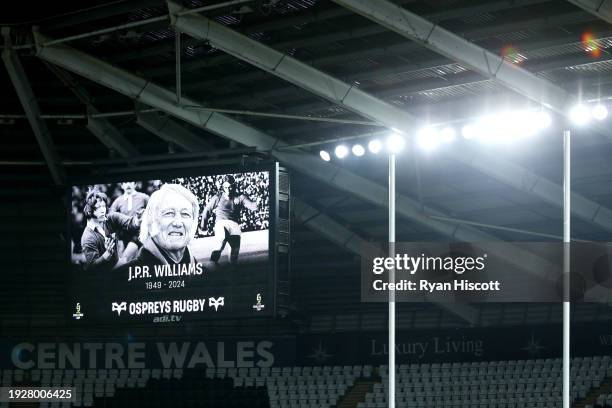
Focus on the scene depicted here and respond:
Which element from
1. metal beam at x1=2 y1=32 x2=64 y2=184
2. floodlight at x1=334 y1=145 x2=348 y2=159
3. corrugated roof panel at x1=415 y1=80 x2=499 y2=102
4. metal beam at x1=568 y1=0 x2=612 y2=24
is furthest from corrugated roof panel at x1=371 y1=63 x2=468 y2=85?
metal beam at x1=2 y1=32 x2=64 y2=184

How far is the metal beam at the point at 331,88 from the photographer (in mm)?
17016

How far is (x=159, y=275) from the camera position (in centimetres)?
1909

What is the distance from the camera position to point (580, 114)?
54.6 feet

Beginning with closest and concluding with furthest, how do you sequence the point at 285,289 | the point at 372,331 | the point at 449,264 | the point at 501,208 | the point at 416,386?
the point at 449,264
the point at 285,289
the point at 501,208
the point at 416,386
the point at 372,331

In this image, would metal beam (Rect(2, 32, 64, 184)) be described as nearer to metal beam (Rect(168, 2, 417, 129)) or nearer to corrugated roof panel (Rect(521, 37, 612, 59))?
metal beam (Rect(168, 2, 417, 129))

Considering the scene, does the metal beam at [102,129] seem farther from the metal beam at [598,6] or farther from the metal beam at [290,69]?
the metal beam at [598,6]

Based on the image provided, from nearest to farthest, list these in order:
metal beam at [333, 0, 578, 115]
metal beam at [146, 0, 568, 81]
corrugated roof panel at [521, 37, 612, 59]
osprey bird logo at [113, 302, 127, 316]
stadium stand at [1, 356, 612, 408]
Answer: metal beam at [333, 0, 578, 115], metal beam at [146, 0, 568, 81], corrugated roof panel at [521, 37, 612, 59], osprey bird logo at [113, 302, 127, 316], stadium stand at [1, 356, 612, 408]

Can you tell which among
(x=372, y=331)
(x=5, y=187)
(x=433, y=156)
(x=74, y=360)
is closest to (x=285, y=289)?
(x=433, y=156)

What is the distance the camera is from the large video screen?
18438 millimetres

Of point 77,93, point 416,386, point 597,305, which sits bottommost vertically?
point 416,386

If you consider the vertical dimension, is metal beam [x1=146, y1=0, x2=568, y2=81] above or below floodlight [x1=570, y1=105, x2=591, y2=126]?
above

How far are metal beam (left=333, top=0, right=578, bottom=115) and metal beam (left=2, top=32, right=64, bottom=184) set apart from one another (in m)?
6.16

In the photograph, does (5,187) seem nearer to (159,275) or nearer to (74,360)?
(159,275)

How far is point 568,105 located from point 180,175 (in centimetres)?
640
